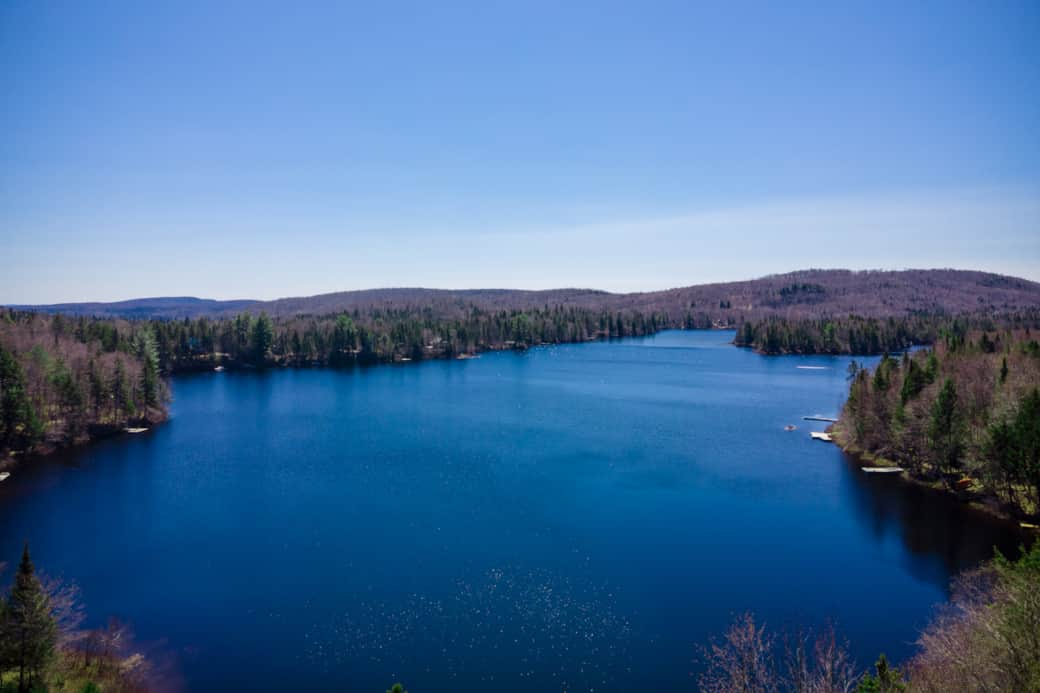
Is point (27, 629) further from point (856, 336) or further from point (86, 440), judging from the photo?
point (856, 336)

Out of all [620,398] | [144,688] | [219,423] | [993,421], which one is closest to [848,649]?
[993,421]

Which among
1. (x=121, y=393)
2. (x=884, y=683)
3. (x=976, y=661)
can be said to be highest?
(x=976, y=661)

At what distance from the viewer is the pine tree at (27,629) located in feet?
58.2

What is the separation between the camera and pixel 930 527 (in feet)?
117

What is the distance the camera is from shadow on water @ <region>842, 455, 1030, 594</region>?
3114 centimetres

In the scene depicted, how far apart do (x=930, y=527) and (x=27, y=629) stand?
44.0 meters

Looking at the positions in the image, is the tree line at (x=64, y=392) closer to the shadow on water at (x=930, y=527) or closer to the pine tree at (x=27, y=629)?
the pine tree at (x=27, y=629)

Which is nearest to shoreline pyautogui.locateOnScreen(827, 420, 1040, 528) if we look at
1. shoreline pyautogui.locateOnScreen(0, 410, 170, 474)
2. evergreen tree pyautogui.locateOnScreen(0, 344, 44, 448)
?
shoreline pyautogui.locateOnScreen(0, 410, 170, 474)

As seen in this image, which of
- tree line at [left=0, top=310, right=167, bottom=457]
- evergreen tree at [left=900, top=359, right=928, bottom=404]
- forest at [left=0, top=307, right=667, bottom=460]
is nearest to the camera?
evergreen tree at [left=900, top=359, right=928, bottom=404]

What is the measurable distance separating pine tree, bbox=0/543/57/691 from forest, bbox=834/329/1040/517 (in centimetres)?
4649

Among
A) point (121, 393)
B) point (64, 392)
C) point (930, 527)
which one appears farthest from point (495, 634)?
point (121, 393)

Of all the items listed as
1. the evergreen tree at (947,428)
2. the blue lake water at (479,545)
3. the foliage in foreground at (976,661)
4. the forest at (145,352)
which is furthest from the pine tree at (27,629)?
the evergreen tree at (947,428)

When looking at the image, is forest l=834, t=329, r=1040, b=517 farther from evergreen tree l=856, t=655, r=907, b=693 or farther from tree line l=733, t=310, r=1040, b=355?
tree line l=733, t=310, r=1040, b=355

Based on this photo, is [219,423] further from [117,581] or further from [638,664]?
[638,664]
